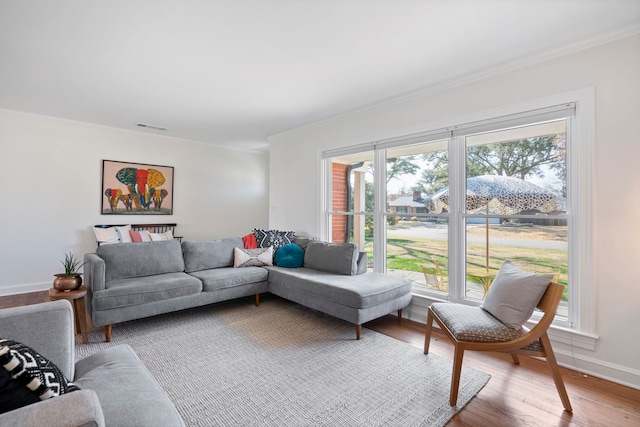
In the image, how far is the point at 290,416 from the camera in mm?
1751

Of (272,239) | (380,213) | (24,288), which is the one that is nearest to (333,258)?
(380,213)

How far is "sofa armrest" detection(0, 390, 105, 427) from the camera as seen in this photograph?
0.76 m

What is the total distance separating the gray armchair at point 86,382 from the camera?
0.81 metres

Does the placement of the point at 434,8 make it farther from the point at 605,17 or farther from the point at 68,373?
the point at 68,373

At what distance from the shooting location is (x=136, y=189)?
5.11 m

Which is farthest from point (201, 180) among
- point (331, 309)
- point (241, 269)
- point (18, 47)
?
point (331, 309)

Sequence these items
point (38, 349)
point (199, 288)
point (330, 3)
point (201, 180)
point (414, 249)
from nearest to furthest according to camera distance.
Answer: point (38, 349) < point (330, 3) < point (199, 288) < point (414, 249) < point (201, 180)

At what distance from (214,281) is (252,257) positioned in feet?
2.33

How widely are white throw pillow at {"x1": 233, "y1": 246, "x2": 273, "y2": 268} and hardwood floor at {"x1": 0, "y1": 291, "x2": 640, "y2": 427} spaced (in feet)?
7.55

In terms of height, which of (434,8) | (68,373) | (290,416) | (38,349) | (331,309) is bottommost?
(290,416)

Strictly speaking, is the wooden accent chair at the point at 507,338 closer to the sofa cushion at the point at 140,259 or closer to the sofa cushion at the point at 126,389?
the sofa cushion at the point at 126,389

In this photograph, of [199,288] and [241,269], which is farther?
[241,269]

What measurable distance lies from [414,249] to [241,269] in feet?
6.97

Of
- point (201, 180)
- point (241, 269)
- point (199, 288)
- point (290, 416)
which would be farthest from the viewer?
point (201, 180)
